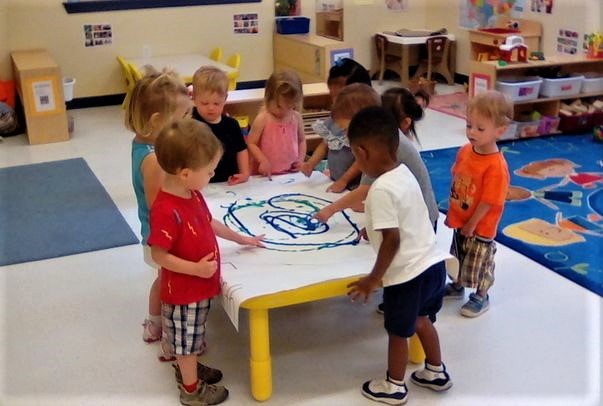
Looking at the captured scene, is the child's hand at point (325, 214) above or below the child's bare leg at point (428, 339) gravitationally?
above

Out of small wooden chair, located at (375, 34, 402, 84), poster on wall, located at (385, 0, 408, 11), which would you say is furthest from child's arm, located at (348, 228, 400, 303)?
poster on wall, located at (385, 0, 408, 11)

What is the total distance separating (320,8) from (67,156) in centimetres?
310

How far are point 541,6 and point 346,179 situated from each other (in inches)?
148

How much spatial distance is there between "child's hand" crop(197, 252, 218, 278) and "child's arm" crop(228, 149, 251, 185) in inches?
35.1

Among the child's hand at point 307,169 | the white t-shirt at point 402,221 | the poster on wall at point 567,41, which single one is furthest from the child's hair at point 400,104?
the poster on wall at point 567,41

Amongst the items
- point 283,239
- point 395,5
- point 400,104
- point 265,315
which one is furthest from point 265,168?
point 395,5

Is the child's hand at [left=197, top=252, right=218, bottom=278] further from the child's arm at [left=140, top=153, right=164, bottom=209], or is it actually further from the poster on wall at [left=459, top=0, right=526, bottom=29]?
the poster on wall at [left=459, top=0, right=526, bottom=29]

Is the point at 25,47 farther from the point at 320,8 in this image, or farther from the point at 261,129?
the point at 261,129

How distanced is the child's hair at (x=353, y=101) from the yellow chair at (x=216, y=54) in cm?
403

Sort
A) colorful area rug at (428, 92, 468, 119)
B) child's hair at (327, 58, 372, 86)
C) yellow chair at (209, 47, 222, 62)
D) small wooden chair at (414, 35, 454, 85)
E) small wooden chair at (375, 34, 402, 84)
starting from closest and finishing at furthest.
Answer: child's hair at (327, 58, 372, 86)
colorful area rug at (428, 92, 468, 119)
yellow chair at (209, 47, 222, 62)
small wooden chair at (414, 35, 454, 85)
small wooden chair at (375, 34, 402, 84)

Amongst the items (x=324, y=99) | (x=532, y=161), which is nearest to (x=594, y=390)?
(x=532, y=161)

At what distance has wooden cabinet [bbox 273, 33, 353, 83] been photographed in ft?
18.4

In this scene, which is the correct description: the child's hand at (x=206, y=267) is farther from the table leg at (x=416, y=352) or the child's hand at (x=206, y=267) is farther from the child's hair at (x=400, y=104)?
the child's hair at (x=400, y=104)

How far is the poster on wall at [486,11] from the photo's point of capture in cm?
579
